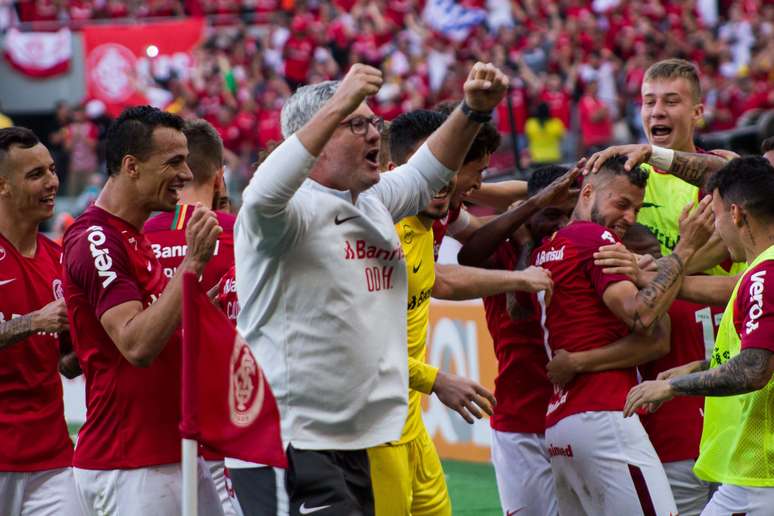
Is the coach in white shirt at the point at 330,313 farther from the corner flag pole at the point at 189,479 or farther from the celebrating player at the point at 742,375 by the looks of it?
the celebrating player at the point at 742,375

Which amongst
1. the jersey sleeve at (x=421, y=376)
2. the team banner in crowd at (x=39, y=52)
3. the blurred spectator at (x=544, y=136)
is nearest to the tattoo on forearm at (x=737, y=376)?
the jersey sleeve at (x=421, y=376)

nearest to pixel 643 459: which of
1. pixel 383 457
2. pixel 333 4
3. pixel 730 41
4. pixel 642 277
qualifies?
pixel 642 277

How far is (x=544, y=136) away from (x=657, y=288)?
12.6m

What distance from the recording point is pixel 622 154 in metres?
6.32

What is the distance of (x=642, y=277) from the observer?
6.15m

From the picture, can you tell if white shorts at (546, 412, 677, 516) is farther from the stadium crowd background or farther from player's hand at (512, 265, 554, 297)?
the stadium crowd background

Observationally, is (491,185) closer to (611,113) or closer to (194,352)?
(194,352)

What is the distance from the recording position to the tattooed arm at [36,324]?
19.2ft

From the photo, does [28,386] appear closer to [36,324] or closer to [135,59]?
[36,324]

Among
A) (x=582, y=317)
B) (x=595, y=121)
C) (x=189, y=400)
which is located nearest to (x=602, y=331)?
(x=582, y=317)

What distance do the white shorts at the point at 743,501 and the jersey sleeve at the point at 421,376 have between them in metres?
1.31

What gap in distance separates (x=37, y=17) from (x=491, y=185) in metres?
21.1

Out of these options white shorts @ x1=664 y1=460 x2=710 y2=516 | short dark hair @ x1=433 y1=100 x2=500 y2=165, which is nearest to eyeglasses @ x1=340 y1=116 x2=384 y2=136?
short dark hair @ x1=433 y1=100 x2=500 y2=165

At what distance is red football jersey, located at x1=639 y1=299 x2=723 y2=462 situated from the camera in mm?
6699
